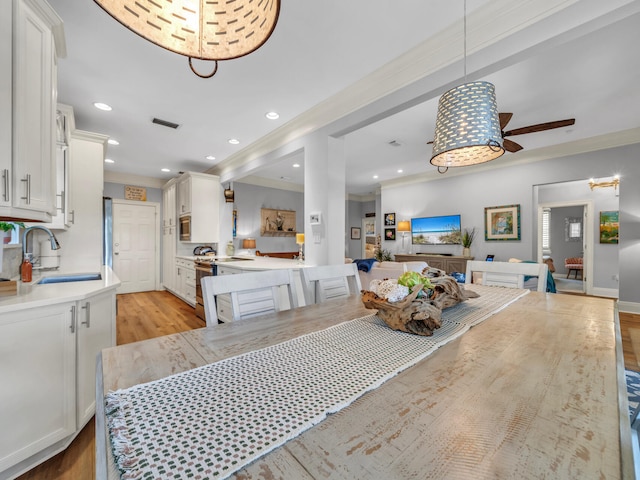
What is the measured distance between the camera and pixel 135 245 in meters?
6.00

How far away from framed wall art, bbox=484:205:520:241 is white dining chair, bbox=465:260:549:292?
378 cm

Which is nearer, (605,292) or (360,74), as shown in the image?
(360,74)

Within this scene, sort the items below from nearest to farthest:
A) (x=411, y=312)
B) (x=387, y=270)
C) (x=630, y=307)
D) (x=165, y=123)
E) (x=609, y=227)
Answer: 1. (x=411, y=312)
2. (x=165, y=123)
3. (x=387, y=270)
4. (x=630, y=307)
5. (x=609, y=227)

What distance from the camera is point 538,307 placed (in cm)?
150

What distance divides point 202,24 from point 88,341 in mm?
1894

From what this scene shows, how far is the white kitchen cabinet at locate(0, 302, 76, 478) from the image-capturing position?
1.33 m

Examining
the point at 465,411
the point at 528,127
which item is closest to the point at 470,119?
the point at 465,411

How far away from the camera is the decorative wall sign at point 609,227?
203 inches

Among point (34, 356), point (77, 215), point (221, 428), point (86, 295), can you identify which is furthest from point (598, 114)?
point (77, 215)

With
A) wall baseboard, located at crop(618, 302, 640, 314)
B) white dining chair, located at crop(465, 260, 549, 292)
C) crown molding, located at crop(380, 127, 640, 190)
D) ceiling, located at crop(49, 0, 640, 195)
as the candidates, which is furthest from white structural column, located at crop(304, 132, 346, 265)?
wall baseboard, located at crop(618, 302, 640, 314)

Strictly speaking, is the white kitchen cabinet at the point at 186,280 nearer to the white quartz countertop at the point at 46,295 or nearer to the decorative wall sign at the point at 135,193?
the decorative wall sign at the point at 135,193

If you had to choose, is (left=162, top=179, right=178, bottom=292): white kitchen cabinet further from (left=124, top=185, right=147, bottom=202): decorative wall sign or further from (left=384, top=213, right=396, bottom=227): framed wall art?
(left=384, top=213, right=396, bottom=227): framed wall art

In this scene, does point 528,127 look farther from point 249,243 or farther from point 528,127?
point 249,243

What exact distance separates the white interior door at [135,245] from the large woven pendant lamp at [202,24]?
6161 mm
